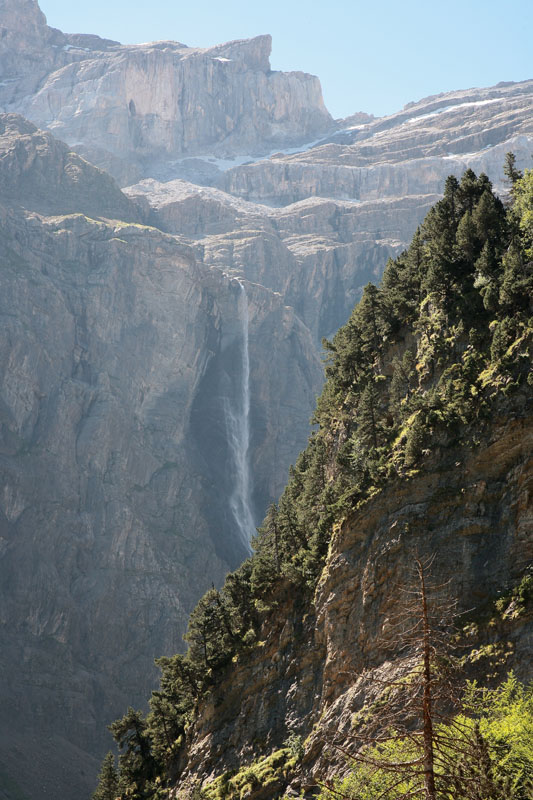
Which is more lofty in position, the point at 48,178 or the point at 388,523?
the point at 48,178

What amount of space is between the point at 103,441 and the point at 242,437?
30904mm

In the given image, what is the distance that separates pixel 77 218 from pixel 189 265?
90.0 feet

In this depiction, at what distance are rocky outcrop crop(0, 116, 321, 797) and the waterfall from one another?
1268 mm

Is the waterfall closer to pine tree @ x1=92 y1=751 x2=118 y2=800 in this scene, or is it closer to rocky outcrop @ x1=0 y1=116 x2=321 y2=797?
rocky outcrop @ x1=0 y1=116 x2=321 y2=797

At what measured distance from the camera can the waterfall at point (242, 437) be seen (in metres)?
154

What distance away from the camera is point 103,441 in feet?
481

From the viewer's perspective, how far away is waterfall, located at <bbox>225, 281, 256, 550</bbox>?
154 m

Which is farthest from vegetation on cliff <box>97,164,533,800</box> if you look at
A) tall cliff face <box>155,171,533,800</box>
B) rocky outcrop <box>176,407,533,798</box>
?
rocky outcrop <box>176,407,533,798</box>

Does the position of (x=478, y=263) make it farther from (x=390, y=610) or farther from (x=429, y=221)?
(x=390, y=610)

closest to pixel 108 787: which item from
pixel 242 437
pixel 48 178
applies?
pixel 242 437

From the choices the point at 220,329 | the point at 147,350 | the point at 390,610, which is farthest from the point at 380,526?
the point at 220,329

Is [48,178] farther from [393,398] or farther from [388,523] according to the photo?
[388,523]

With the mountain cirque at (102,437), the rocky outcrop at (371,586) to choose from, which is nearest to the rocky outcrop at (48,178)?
the mountain cirque at (102,437)

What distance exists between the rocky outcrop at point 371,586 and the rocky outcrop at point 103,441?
67.7 m
